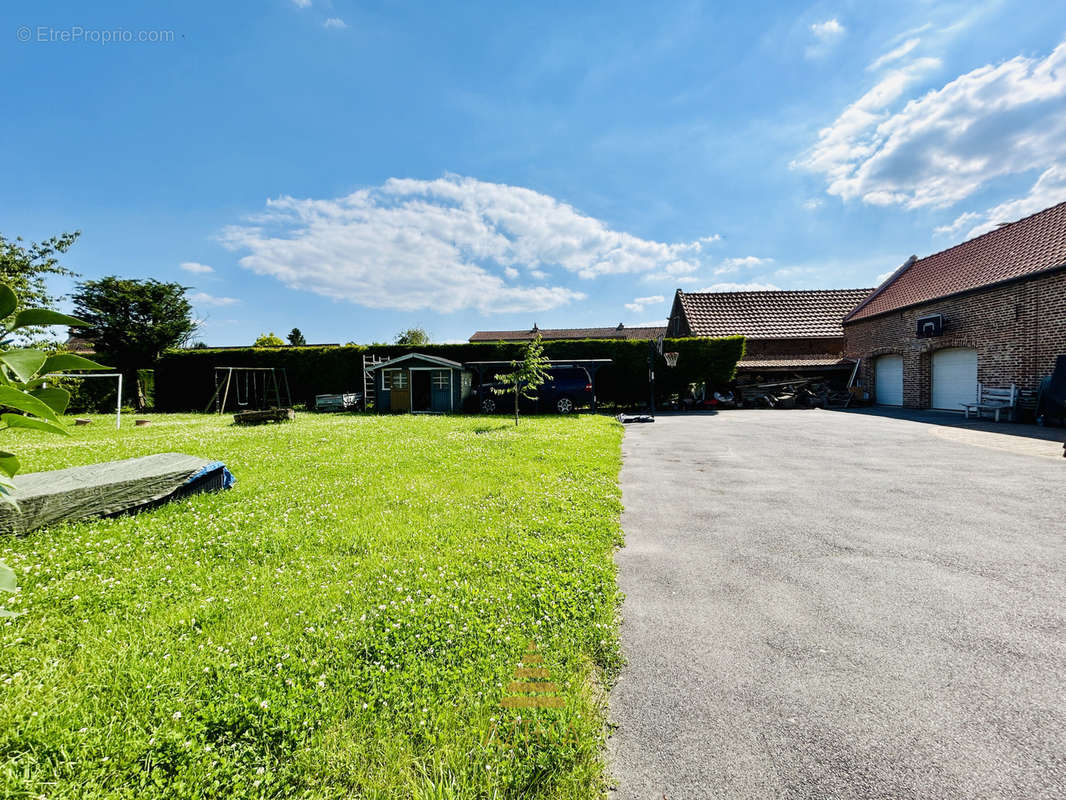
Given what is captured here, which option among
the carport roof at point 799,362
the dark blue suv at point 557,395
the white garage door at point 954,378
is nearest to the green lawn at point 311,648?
the dark blue suv at point 557,395

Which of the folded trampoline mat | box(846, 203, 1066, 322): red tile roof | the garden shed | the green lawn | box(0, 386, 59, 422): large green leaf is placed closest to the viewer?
box(0, 386, 59, 422): large green leaf

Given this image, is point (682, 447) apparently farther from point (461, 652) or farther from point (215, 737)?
point (215, 737)

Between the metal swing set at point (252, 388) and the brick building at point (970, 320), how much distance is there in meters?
28.4

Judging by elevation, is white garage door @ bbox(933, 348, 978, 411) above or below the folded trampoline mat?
above

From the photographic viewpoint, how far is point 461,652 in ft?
8.95

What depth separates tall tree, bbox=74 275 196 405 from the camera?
20.8 meters

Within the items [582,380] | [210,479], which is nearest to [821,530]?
[210,479]

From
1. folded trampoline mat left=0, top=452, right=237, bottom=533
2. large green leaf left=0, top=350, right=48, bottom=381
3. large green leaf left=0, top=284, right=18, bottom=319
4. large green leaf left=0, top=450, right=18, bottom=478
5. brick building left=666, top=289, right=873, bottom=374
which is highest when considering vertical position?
brick building left=666, top=289, right=873, bottom=374

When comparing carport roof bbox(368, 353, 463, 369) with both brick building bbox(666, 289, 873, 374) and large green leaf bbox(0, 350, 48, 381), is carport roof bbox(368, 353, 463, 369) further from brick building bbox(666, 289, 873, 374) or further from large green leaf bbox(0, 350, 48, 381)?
large green leaf bbox(0, 350, 48, 381)

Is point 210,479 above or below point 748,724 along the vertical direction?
above

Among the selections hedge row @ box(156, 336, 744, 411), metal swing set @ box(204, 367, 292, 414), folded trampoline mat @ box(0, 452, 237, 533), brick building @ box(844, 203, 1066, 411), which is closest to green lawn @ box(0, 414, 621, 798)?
folded trampoline mat @ box(0, 452, 237, 533)

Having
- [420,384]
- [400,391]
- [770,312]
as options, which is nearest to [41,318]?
[400,391]

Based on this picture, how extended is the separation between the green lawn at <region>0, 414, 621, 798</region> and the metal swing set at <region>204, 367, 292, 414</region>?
718 inches

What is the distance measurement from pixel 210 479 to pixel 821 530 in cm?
785
